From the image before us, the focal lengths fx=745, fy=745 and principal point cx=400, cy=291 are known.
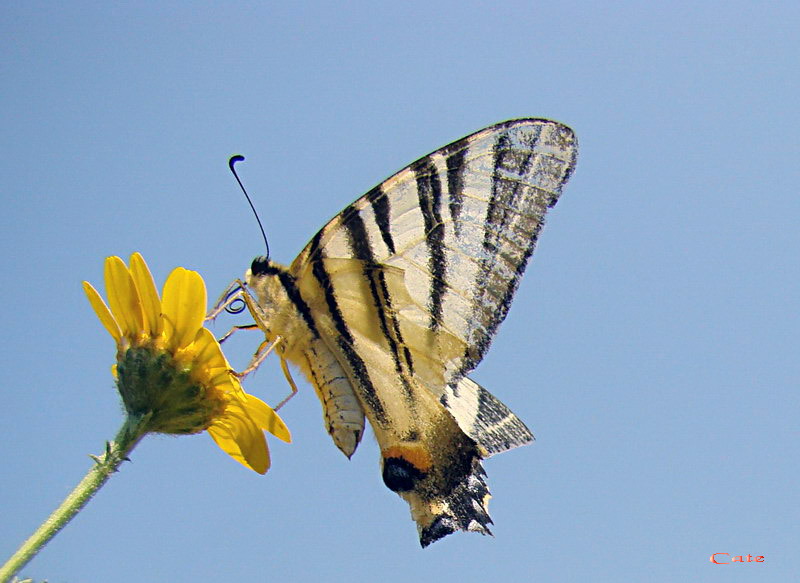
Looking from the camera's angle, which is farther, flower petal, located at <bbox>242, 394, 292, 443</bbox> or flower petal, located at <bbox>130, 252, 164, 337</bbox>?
flower petal, located at <bbox>242, 394, 292, 443</bbox>

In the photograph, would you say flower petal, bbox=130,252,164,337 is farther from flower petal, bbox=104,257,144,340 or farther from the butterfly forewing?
the butterfly forewing

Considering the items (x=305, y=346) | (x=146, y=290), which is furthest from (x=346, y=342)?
(x=146, y=290)

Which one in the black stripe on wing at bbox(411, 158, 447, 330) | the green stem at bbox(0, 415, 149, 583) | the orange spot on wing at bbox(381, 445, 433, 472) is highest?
the black stripe on wing at bbox(411, 158, 447, 330)

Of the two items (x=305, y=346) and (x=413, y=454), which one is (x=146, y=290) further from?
(x=413, y=454)

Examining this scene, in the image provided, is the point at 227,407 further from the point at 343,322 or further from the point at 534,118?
the point at 534,118

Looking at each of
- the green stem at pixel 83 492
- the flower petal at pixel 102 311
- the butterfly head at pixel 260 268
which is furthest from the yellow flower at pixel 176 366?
the butterfly head at pixel 260 268

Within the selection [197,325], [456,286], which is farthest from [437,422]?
[197,325]

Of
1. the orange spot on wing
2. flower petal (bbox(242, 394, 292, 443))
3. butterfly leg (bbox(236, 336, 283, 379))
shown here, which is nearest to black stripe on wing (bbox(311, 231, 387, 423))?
the orange spot on wing
